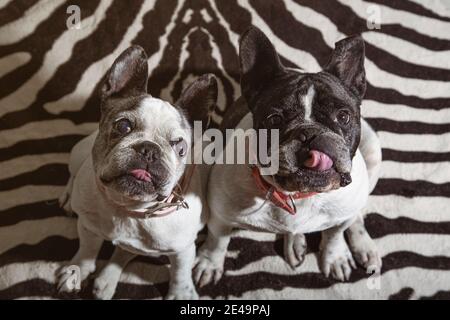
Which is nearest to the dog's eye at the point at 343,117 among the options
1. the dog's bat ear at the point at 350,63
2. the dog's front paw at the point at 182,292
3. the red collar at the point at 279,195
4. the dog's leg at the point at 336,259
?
the dog's bat ear at the point at 350,63

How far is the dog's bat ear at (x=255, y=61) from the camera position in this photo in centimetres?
182

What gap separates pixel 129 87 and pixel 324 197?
2.86 ft

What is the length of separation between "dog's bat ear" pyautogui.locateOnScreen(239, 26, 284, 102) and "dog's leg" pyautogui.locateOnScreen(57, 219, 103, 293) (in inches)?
41.3

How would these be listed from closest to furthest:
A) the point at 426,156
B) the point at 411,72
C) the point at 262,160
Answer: the point at 262,160 < the point at 426,156 < the point at 411,72

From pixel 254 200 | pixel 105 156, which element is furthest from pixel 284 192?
pixel 105 156

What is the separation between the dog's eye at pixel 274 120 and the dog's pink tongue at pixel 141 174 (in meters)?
0.47

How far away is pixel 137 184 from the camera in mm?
1668

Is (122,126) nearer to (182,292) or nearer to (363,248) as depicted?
(182,292)

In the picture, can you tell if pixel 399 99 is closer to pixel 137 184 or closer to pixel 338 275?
pixel 338 275

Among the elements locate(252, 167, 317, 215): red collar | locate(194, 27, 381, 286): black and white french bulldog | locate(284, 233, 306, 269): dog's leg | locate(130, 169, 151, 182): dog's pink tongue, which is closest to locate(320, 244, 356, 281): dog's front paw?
locate(284, 233, 306, 269): dog's leg

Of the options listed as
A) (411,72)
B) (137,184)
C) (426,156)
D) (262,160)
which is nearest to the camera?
(137,184)

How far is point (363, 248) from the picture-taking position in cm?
251

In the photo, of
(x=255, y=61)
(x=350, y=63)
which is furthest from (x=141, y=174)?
(x=350, y=63)

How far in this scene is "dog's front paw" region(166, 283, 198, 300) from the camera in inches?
92.1
